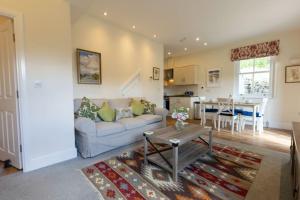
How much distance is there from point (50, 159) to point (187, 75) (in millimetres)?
5576

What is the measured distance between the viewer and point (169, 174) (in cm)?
208

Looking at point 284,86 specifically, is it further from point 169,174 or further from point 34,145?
point 34,145

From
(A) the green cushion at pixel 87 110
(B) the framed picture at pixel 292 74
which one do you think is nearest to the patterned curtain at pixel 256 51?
(B) the framed picture at pixel 292 74

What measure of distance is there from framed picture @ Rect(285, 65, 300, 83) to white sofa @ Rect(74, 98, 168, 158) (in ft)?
13.0

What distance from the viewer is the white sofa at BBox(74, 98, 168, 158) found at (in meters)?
2.62

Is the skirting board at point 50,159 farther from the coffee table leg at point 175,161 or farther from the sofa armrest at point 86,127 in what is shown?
the coffee table leg at point 175,161

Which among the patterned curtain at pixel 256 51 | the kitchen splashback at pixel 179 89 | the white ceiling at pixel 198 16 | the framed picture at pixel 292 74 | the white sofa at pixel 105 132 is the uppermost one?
the white ceiling at pixel 198 16

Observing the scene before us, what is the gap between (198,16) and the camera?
346cm

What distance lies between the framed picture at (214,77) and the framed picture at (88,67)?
14.0 feet

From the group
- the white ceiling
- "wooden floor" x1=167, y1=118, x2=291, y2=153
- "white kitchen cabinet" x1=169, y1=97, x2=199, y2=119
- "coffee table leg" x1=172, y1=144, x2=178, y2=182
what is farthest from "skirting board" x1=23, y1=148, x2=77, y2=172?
"white kitchen cabinet" x1=169, y1=97, x2=199, y2=119

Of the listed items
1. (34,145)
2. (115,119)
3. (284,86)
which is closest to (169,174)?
(115,119)

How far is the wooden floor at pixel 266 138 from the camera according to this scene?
10.4ft

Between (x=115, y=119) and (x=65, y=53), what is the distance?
157 cm

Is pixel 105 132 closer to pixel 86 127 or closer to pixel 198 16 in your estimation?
pixel 86 127
